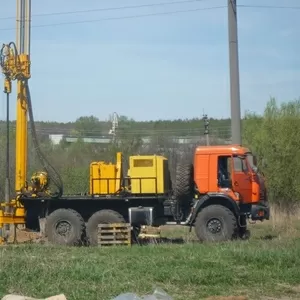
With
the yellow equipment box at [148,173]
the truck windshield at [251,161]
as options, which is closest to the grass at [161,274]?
the yellow equipment box at [148,173]

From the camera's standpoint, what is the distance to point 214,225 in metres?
21.2

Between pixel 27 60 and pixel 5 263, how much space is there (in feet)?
34.5

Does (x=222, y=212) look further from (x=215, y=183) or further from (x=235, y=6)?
(x=235, y=6)

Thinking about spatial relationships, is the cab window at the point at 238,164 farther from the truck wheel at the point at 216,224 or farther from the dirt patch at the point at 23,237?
the dirt patch at the point at 23,237

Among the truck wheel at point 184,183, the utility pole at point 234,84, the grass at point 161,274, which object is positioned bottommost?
the grass at point 161,274

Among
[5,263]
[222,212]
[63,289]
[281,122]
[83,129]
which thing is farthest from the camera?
[83,129]

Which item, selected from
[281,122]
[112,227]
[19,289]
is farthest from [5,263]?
[281,122]

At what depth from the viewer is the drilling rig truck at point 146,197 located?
21.4m

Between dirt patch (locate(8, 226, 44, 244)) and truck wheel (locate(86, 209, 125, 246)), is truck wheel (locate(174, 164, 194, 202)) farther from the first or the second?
dirt patch (locate(8, 226, 44, 244))

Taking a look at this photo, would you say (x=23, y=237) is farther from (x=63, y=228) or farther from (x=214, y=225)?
(x=214, y=225)

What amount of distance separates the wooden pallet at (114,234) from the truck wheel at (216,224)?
2115 millimetres

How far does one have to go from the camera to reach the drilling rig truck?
70.2 feet

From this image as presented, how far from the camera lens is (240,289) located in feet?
38.4

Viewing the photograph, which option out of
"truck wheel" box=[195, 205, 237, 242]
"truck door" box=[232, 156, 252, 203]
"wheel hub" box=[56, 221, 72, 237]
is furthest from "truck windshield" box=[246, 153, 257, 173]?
"wheel hub" box=[56, 221, 72, 237]
